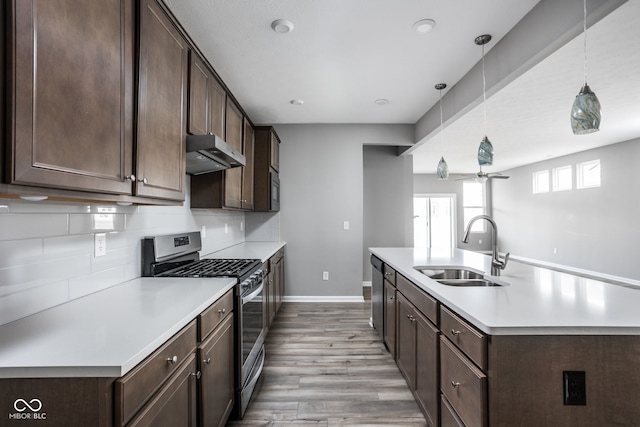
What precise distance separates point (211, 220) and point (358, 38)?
2.19m

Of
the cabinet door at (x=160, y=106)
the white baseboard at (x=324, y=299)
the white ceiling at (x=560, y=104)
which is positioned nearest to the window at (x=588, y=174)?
the white ceiling at (x=560, y=104)

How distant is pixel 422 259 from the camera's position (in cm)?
266

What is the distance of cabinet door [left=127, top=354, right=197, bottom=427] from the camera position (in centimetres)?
94

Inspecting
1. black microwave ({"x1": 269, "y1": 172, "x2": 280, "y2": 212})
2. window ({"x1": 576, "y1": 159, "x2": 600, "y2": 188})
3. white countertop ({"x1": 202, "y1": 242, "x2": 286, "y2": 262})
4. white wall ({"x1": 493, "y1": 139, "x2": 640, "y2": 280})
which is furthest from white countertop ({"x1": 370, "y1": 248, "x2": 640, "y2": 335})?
window ({"x1": 576, "y1": 159, "x2": 600, "y2": 188})

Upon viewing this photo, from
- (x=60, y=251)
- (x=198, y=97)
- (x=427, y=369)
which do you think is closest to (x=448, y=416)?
(x=427, y=369)

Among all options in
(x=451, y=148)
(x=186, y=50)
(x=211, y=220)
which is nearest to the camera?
(x=186, y=50)

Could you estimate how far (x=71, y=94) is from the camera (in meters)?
1.01

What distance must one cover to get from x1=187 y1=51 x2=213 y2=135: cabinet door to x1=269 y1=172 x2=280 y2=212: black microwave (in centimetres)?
163

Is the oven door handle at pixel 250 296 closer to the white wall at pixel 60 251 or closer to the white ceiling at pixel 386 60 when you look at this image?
the white wall at pixel 60 251

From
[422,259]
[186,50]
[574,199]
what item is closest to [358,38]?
[186,50]

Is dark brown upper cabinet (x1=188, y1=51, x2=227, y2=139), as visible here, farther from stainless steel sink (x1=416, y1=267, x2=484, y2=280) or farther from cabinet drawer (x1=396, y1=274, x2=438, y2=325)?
stainless steel sink (x1=416, y1=267, x2=484, y2=280)

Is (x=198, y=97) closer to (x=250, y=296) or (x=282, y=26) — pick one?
(x=282, y=26)

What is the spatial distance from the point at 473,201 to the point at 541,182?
6.25 feet

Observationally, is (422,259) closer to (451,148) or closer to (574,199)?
(451,148)
